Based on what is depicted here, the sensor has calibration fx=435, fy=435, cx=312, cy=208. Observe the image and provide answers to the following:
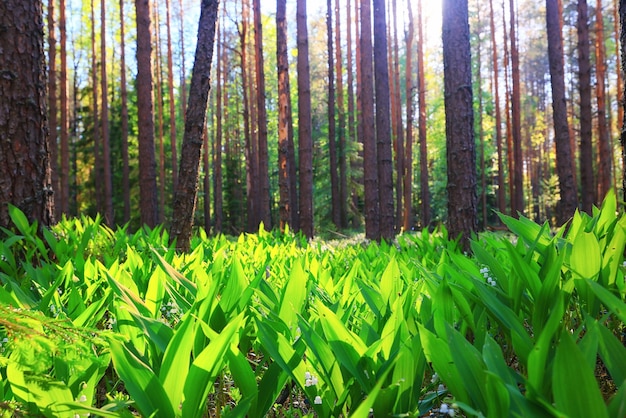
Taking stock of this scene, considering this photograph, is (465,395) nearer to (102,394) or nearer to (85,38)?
(102,394)

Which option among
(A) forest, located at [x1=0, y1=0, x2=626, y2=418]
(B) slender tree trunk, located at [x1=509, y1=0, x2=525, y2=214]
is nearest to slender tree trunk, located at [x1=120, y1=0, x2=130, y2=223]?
(A) forest, located at [x1=0, y1=0, x2=626, y2=418]

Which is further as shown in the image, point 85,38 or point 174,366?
point 85,38

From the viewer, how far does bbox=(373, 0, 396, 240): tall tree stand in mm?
11742

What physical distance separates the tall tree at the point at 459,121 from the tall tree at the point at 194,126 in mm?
3073

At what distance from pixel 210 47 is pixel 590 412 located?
552 cm

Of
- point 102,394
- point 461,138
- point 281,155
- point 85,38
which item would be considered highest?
point 85,38

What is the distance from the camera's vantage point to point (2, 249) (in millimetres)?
2990

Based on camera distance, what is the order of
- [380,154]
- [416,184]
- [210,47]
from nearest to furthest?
[210,47] < [380,154] < [416,184]

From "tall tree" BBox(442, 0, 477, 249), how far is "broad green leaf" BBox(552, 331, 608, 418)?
5035mm

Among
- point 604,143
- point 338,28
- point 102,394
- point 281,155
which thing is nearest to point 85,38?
point 338,28

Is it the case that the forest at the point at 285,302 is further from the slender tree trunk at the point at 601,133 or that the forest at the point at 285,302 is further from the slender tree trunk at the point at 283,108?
the slender tree trunk at the point at 601,133

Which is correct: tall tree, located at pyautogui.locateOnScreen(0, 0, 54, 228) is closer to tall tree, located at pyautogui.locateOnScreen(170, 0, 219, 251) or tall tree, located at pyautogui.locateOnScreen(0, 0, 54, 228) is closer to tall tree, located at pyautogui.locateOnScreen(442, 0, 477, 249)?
tall tree, located at pyautogui.locateOnScreen(170, 0, 219, 251)

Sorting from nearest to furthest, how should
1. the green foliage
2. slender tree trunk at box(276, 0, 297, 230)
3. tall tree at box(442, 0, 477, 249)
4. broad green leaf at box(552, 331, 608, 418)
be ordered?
broad green leaf at box(552, 331, 608, 418) → the green foliage → tall tree at box(442, 0, 477, 249) → slender tree trunk at box(276, 0, 297, 230)

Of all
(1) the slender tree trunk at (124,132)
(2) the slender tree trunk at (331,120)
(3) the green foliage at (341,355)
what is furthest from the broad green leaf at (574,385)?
(1) the slender tree trunk at (124,132)
